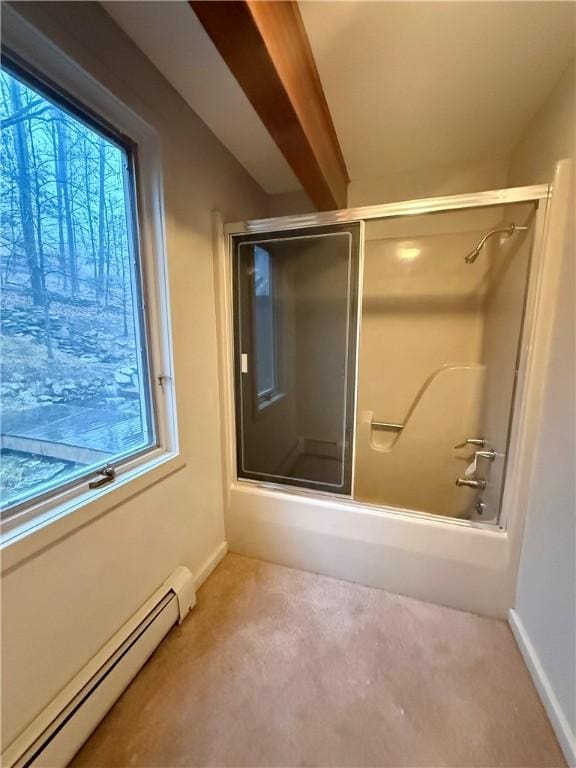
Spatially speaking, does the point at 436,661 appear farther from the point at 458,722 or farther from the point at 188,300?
the point at 188,300

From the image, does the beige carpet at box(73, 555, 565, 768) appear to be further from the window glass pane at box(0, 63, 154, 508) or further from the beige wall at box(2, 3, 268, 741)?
the window glass pane at box(0, 63, 154, 508)

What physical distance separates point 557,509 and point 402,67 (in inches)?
70.2

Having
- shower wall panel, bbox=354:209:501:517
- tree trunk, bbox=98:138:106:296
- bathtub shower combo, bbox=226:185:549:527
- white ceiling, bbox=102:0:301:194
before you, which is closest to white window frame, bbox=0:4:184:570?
tree trunk, bbox=98:138:106:296

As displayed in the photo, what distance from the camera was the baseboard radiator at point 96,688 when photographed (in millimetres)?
893

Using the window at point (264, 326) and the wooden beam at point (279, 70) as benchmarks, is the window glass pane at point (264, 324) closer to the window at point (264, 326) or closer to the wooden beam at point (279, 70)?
the window at point (264, 326)

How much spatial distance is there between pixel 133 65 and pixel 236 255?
80 centimetres

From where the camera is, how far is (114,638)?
3.84 feet

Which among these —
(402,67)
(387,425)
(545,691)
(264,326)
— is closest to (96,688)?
(545,691)

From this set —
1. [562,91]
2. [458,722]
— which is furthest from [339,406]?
[562,91]

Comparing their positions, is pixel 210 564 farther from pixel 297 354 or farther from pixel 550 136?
pixel 550 136

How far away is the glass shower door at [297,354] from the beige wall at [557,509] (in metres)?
0.81

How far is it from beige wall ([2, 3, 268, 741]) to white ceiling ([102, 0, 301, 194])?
0.16 ft

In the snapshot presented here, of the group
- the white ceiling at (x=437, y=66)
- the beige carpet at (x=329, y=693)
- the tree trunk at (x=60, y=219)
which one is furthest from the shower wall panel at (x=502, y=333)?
the tree trunk at (x=60, y=219)

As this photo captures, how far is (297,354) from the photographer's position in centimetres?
239
